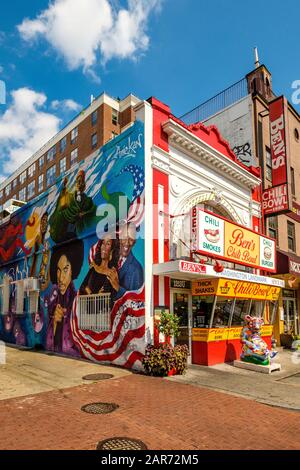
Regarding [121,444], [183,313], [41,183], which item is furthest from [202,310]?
[41,183]

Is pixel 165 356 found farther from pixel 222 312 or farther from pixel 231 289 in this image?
pixel 231 289

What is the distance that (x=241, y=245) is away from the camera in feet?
41.3

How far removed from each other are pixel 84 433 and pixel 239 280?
7.92m

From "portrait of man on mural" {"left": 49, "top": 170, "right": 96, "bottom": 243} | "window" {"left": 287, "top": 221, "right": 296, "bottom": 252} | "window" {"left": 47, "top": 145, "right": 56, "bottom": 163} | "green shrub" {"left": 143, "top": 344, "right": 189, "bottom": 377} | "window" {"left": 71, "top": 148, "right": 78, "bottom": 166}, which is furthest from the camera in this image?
"window" {"left": 47, "top": 145, "right": 56, "bottom": 163}

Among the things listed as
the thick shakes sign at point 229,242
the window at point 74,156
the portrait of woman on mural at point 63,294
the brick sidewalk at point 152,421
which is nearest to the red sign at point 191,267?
the thick shakes sign at point 229,242

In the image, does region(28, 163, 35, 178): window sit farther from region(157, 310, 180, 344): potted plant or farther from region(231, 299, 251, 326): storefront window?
region(157, 310, 180, 344): potted plant

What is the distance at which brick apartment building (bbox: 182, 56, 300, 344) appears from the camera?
51.9ft

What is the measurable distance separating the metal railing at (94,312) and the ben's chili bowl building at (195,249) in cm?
204

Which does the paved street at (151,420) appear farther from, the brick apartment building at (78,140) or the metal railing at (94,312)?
the brick apartment building at (78,140)

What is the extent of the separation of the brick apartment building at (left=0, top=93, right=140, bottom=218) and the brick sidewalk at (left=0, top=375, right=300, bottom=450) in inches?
1497

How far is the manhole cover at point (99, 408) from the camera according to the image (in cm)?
660

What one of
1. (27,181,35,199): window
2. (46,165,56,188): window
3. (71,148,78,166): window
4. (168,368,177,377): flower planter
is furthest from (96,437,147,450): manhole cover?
(27,181,35,199): window

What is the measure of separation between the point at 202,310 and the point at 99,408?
580 cm

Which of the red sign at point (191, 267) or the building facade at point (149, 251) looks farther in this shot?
the building facade at point (149, 251)
